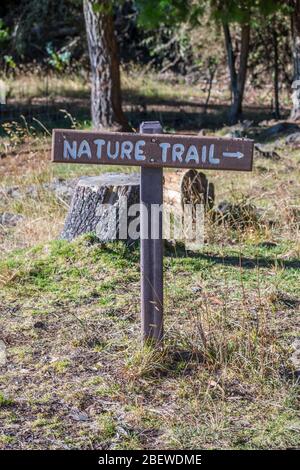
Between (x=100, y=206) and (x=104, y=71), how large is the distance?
624 cm

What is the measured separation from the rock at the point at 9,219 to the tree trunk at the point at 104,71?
4369 millimetres

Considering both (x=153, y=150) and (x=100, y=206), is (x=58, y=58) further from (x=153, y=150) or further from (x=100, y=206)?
(x=153, y=150)

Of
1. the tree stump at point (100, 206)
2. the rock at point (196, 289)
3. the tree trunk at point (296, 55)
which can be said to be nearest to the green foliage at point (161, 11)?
the tree trunk at point (296, 55)

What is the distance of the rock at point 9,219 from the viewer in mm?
7895

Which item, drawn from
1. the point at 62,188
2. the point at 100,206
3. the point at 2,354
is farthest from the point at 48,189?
the point at 2,354

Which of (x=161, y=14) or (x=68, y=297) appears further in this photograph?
(x=161, y=14)

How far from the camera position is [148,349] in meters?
4.63

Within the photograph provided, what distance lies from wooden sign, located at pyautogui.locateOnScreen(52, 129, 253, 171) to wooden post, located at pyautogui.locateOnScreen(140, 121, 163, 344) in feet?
0.28

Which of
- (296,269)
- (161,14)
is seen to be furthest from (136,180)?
(161,14)
